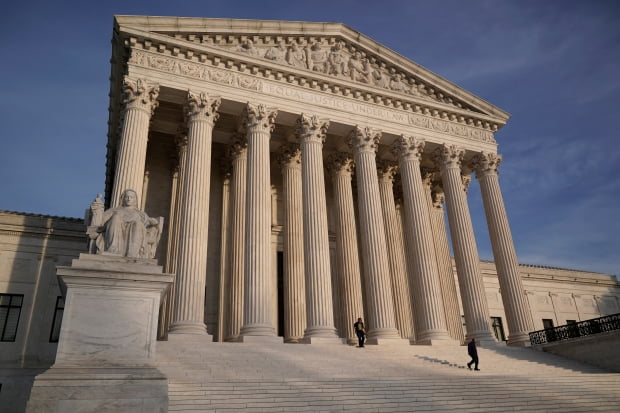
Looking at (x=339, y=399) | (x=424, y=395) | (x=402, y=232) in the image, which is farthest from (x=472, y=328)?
(x=339, y=399)

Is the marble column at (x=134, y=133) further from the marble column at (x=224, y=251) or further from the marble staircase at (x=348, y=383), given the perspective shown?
the marble staircase at (x=348, y=383)

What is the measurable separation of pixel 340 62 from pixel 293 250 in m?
12.4

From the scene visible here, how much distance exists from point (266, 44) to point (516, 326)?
73.7ft

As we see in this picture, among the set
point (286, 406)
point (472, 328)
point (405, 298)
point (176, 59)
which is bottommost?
point (286, 406)

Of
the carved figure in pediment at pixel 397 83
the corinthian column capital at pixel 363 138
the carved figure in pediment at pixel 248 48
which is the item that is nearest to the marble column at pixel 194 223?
the carved figure in pediment at pixel 248 48

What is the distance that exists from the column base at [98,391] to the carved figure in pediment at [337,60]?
23.2 meters

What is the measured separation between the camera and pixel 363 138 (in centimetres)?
2788

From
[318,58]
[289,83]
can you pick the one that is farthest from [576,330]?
[318,58]

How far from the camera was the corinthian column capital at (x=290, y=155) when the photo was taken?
30.0m

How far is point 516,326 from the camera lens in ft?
88.4

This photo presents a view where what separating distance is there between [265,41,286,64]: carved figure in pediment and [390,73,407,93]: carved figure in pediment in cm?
777

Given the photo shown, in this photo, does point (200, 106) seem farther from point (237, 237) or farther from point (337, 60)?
point (337, 60)

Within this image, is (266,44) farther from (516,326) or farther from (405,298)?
(516,326)

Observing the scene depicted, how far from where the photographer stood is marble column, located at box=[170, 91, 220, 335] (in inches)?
785
